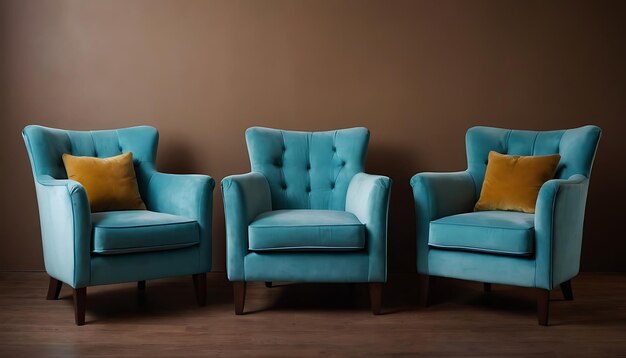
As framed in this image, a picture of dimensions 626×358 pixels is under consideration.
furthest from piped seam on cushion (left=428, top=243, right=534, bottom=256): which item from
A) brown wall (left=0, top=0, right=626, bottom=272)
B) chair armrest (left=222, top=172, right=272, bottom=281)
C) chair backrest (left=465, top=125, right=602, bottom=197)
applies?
brown wall (left=0, top=0, right=626, bottom=272)

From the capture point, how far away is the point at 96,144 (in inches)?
142

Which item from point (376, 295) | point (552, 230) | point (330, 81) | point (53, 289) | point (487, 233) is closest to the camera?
point (552, 230)

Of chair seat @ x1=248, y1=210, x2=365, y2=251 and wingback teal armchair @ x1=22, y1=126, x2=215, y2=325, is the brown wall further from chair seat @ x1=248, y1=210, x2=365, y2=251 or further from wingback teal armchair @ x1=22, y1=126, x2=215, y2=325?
chair seat @ x1=248, y1=210, x2=365, y2=251

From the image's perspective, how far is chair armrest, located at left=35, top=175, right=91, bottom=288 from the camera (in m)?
2.82

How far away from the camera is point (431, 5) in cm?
404

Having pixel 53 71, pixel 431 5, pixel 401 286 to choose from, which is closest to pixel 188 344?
pixel 401 286

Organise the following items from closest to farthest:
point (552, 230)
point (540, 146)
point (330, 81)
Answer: point (552, 230) → point (540, 146) → point (330, 81)

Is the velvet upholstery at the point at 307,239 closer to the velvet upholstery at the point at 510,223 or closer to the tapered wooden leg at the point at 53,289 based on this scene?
the velvet upholstery at the point at 510,223

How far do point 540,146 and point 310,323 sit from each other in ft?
5.46

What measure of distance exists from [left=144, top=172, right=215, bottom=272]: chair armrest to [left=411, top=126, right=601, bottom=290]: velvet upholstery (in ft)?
3.53

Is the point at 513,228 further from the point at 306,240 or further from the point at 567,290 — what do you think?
the point at 306,240

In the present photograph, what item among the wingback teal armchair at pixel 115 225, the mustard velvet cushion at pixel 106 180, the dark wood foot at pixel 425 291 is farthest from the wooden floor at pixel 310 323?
the mustard velvet cushion at pixel 106 180

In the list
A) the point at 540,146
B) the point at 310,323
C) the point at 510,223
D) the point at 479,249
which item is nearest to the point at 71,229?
the point at 310,323

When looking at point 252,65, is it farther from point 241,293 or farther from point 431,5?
point 241,293
